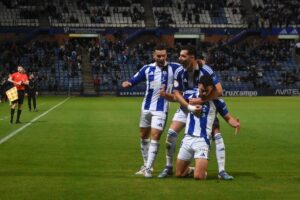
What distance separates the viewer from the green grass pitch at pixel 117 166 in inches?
380

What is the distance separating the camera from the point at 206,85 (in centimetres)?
1084

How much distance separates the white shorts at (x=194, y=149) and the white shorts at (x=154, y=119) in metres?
0.63

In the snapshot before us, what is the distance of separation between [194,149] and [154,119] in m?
1.07

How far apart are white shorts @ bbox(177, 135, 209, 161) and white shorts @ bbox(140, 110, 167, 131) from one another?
63cm

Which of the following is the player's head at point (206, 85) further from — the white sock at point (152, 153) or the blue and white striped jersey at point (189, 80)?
the white sock at point (152, 153)

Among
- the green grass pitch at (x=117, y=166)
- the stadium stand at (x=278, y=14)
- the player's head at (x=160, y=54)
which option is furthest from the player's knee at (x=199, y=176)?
the stadium stand at (x=278, y=14)

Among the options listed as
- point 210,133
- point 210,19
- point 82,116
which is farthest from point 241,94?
point 210,133

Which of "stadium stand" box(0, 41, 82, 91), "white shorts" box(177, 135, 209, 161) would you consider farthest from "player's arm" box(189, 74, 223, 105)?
"stadium stand" box(0, 41, 82, 91)

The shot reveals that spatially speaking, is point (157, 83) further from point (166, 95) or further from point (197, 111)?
point (197, 111)

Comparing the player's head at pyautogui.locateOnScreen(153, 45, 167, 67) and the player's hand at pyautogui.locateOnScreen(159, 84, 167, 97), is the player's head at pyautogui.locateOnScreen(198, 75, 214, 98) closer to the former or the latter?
the player's hand at pyautogui.locateOnScreen(159, 84, 167, 97)

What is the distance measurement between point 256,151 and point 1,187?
7952 mm

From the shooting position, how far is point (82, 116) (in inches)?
1177

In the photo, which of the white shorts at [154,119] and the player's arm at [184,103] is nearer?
the player's arm at [184,103]

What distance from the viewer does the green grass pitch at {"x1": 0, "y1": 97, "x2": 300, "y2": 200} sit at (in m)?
9.66
